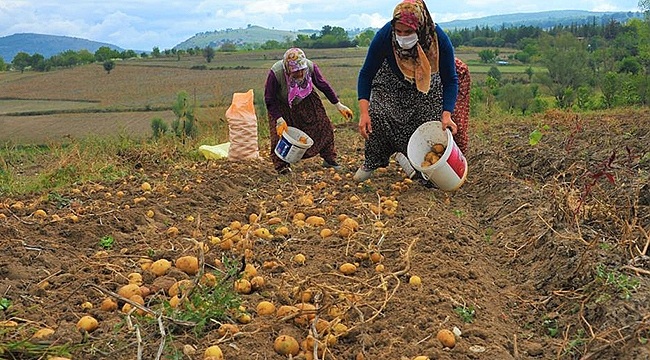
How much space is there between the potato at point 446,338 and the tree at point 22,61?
3366 cm

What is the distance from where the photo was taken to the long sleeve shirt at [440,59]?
187 inches

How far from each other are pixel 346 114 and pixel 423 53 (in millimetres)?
1309

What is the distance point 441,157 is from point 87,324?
2920 mm

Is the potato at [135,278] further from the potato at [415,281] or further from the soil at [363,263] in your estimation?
the potato at [415,281]

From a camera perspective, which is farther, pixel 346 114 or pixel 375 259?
pixel 346 114

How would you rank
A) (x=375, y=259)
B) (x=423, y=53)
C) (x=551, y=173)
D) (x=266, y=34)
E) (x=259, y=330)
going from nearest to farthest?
1. (x=259, y=330)
2. (x=375, y=259)
3. (x=423, y=53)
4. (x=551, y=173)
5. (x=266, y=34)

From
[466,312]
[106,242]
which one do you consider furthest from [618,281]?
[106,242]

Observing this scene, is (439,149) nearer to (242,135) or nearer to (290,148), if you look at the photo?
(290,148)

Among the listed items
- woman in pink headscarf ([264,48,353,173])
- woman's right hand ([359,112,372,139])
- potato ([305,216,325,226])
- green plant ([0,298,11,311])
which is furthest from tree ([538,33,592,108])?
green plant ([0,298,11,311])

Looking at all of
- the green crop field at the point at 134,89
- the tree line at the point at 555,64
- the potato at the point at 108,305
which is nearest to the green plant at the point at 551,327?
the potato at the point at 108,305

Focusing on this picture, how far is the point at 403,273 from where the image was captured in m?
3.00

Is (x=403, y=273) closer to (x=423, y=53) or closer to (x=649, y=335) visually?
(x=649, y=335)

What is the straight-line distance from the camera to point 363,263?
3279mm

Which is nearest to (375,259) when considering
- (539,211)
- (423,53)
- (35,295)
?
(539,211)
